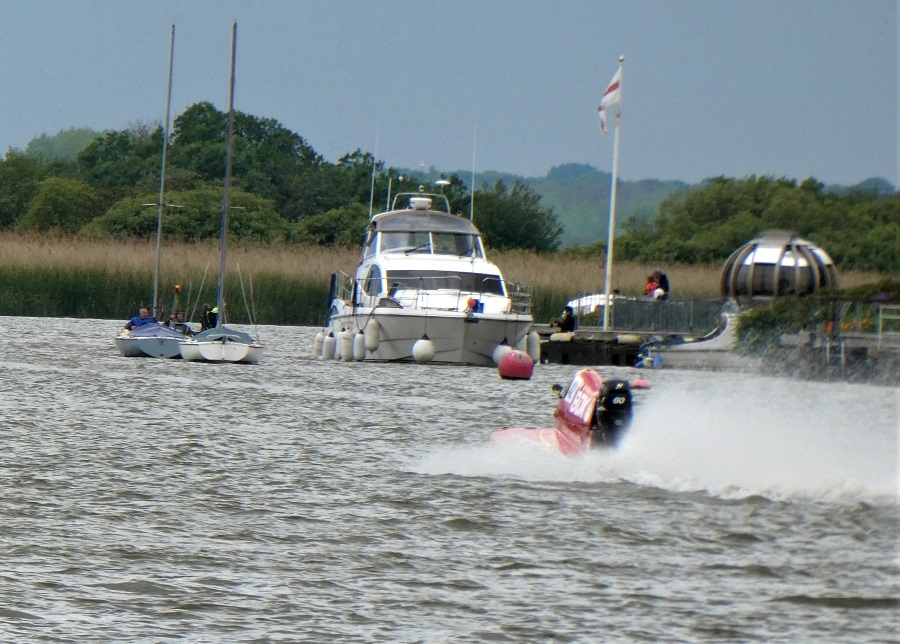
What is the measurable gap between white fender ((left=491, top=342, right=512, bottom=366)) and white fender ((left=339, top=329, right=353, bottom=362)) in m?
3.57

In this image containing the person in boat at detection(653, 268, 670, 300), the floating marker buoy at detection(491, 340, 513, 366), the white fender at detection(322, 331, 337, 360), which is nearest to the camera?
the floating marker buoy at detection(491, 340, 513, 366)

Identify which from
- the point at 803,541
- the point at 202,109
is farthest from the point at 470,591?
the point at 202,109

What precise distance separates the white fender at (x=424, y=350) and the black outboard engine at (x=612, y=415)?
16.8 meters

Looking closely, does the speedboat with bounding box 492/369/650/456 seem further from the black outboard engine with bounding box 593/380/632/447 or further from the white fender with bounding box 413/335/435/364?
the white fender with bounding box 413/335/435/364

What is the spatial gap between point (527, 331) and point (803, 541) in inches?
871

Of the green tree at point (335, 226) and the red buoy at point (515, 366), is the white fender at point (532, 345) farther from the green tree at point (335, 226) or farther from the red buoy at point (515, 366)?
the green tree at point (335, 226)

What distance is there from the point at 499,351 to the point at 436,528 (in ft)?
66.2

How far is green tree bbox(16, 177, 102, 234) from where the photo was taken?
76.6m

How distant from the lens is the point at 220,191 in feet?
236

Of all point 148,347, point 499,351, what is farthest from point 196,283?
point 499,351

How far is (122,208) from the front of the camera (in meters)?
68.1

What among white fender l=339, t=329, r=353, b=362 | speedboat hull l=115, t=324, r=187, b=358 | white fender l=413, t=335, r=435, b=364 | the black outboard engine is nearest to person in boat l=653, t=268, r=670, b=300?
white fender l=413, t=335, r=435, b=364

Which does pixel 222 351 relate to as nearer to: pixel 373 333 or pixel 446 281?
pixel 373 333

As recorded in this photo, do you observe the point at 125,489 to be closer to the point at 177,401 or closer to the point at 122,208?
the point at 177,401
